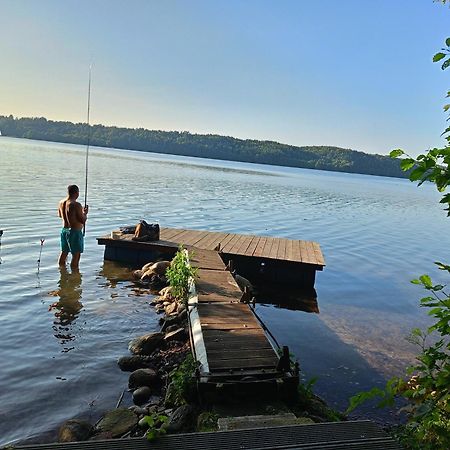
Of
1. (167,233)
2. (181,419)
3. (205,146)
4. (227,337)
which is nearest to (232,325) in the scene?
(227,337)

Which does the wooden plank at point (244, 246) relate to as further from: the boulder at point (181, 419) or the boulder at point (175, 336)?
the boulder at point (181, 419)

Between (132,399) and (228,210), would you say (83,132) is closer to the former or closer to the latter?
(228,210)

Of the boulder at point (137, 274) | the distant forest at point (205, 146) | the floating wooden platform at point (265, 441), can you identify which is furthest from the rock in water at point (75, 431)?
the distant forest at point (205, 146)

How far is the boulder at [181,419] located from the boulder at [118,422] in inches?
26.4

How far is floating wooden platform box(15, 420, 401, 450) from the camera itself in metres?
1.93

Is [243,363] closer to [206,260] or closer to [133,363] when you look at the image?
[133,363]

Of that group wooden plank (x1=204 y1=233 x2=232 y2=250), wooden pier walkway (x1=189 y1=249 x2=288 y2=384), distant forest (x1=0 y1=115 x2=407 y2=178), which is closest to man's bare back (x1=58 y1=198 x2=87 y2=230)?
wooden pier walkway (x1=189 y1=249 x2=288 y2=384)

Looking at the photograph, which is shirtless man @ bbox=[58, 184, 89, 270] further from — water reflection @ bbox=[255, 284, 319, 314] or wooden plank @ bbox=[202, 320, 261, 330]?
wooden plank @ bbox=[202, 320, 261, 330]

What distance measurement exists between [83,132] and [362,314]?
15478 cm

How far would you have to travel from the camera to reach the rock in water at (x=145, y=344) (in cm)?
777

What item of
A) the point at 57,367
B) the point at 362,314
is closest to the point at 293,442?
the point at 57,367

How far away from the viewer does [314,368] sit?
8172 millimetres

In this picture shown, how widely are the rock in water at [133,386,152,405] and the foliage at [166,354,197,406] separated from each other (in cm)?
73

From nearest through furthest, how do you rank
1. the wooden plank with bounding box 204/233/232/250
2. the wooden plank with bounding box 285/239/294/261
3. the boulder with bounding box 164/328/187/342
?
the boulder with bounding box 164/328/187/342
the wooden plank with bounding box 285/239/294/261
the wooden plank with bounding box 204/233/232/250
